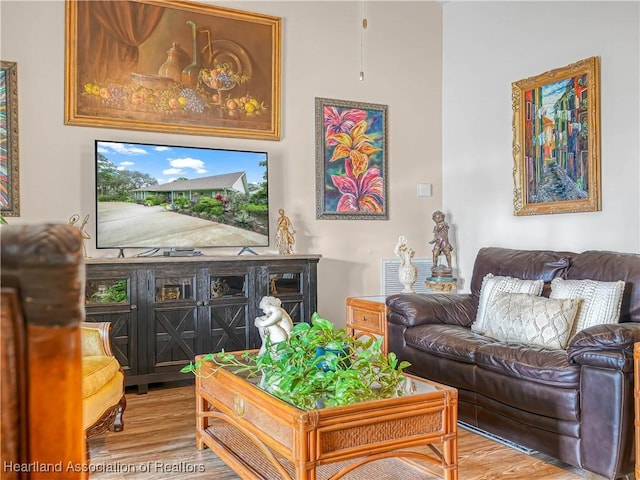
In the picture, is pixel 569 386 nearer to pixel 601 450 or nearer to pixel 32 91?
pixel 601 450

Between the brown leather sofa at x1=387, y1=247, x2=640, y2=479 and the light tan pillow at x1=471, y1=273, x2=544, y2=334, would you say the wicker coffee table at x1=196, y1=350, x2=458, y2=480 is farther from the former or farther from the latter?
the light tan pillow at x1=471, y1=273, x2=544, y2=334

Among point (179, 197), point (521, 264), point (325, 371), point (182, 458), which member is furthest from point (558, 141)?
point (182, 458)

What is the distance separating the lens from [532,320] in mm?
3084

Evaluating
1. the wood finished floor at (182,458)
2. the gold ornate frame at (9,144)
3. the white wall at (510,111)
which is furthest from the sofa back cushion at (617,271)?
the gold ornate frame at (9,144)

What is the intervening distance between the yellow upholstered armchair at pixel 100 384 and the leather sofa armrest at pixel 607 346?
203 centimetres

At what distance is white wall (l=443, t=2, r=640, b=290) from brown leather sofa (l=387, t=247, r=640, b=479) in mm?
575

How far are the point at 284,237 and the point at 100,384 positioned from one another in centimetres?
224

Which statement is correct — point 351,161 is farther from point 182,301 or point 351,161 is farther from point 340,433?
point 340,433

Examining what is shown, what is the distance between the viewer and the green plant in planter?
6.67 ft

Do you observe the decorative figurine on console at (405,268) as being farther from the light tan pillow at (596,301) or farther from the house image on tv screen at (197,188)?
the light tan pillow at (596,301)

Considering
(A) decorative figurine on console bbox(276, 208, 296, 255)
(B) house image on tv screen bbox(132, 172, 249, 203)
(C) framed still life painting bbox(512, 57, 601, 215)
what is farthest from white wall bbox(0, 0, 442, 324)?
(C) framed still life painting bbox(512, 57, 601, 215)

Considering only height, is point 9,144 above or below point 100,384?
above

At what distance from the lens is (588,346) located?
243 cm

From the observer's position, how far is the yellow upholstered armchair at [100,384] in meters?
2.45
